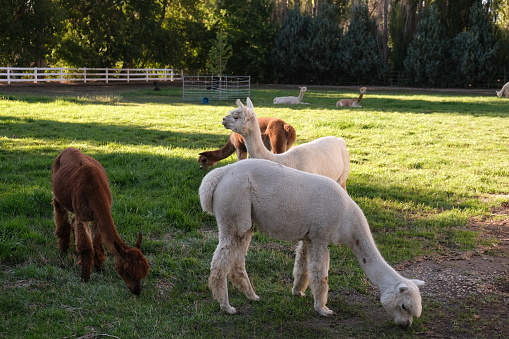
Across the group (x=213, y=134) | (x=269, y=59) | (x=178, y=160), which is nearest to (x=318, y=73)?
(x=269, y=59)

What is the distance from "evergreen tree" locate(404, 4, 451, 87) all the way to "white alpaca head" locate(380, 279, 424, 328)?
38.4 meters

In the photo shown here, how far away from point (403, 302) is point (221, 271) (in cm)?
160

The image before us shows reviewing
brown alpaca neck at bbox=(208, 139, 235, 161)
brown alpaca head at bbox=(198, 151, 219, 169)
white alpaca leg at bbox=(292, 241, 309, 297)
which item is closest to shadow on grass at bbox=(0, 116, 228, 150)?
brown alpaca neck at bbox=(208, 139, 235, 161)

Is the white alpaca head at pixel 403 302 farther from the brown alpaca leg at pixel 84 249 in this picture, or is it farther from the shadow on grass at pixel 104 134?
the shadow on grass at pixel 104 134

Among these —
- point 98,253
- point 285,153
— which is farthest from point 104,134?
point 98,253

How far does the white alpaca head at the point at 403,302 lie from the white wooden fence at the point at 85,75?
93.8 ft

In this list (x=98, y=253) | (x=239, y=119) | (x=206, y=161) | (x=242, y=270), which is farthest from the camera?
(x=206, y=161)

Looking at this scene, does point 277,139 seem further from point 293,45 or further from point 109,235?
point 293,45

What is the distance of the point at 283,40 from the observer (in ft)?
145

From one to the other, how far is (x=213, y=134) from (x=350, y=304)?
969 centimetres

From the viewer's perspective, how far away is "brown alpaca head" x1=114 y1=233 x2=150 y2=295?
4.83m

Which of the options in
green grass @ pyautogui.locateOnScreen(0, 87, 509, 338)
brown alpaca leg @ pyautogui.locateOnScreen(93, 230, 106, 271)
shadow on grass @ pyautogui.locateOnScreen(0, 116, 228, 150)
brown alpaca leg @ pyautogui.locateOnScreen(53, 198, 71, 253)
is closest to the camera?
green grass @ pyautogui.locateOnScreen(0, 87, 509, 338)

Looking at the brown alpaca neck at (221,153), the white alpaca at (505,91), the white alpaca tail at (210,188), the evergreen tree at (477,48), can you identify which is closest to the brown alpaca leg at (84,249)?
the white alpaca tail at (210,188)

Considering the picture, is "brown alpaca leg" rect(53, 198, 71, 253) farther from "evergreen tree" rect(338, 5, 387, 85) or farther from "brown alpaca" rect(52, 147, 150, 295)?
"evergreen tree" rect(338, 5, 387, 85)
